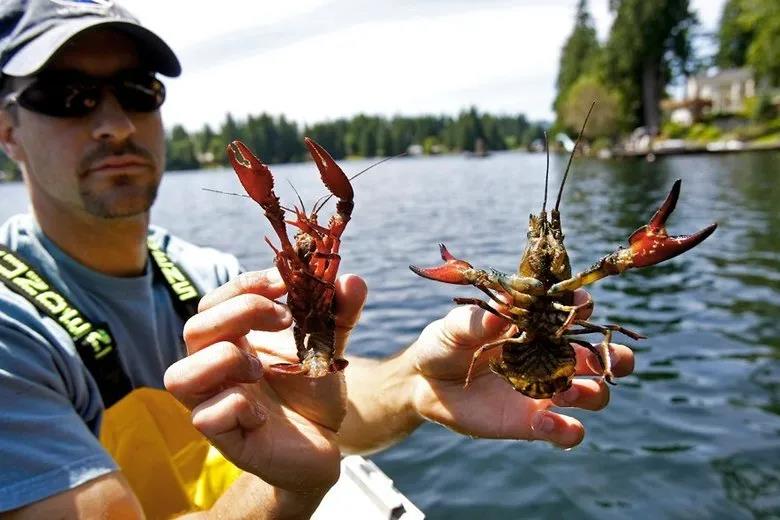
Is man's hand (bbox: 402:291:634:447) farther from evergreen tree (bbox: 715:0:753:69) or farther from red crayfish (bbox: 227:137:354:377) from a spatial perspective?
evergreen tree (bbox: 715:0:753:69)

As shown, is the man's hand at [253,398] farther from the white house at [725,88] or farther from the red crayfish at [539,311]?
the white house at [725,88]

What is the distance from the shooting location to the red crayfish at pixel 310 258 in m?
2.63

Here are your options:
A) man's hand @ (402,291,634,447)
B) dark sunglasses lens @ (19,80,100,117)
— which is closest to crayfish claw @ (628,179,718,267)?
man's hand @ (402,291,634,447)

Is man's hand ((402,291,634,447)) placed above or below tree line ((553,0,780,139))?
below

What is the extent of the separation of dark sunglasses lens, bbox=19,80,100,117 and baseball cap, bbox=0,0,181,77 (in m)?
0.16

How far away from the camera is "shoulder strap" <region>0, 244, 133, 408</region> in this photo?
10.4 feet

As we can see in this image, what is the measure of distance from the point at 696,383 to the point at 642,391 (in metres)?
0.70

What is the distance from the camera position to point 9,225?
3777mm

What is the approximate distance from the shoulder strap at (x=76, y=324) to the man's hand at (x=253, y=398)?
111cm

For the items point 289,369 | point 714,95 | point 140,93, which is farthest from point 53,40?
point 714,95

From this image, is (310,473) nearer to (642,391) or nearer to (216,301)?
(216,301)

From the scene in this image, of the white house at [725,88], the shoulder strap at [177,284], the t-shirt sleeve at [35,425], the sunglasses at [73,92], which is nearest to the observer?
the t-shirt sleeve at [35,425]

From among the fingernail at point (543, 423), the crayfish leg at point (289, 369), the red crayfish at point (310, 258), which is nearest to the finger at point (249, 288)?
the red crayfish at point (310, 258)

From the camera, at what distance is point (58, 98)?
371 centimetres
